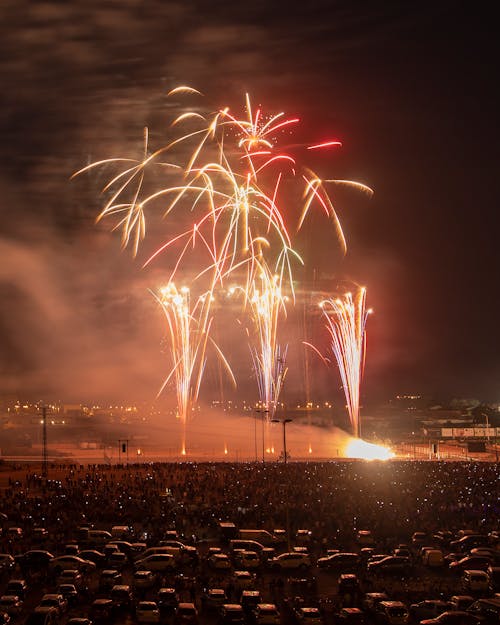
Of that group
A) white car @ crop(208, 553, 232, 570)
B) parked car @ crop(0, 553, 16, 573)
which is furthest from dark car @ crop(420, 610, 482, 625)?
parked car @ crop(0, 553, 16, 573)

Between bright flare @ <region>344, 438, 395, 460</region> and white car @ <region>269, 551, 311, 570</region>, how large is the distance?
19.3m

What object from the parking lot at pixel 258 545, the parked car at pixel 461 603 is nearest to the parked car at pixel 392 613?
the parking lot at pixel 258 545

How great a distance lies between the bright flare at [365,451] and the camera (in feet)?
111

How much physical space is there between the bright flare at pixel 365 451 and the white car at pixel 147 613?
23.0 metres

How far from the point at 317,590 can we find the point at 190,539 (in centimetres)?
444

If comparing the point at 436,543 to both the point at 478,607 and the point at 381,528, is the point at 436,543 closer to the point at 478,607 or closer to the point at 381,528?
the point at 381,528

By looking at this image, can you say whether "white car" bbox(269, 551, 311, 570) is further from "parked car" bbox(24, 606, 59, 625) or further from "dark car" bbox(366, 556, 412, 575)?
"parked car" bbox(24, 606, 59, 625)

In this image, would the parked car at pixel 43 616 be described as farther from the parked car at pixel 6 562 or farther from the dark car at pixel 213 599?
the parked car at pixel 6 562

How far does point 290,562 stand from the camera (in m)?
14.2

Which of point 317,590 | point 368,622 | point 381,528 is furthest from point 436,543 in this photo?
point 368,622

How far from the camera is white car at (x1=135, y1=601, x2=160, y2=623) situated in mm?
11008

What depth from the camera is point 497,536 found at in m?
16.2

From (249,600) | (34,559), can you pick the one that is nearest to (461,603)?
(249,600)

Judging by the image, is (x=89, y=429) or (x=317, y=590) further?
(x=89, y=429)
